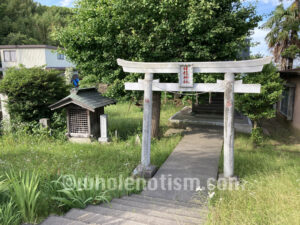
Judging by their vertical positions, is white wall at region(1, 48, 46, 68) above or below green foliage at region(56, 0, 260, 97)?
above

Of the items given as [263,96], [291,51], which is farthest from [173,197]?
[291,51]

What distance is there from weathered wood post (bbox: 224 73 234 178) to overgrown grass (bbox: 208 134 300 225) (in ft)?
1.62

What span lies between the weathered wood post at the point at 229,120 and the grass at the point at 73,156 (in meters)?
2.13

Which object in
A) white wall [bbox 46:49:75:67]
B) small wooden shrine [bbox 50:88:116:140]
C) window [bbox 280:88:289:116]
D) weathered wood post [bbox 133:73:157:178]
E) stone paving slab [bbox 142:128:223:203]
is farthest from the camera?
white wall [bbox 46:49:75:67]

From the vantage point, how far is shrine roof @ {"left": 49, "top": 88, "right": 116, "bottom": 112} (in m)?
8.56

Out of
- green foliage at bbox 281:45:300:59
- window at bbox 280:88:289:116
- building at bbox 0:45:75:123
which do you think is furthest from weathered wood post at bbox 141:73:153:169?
building at bbox 0:45:75:123

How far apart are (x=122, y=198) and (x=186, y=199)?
134 centimetres

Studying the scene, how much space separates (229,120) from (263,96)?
143 inches

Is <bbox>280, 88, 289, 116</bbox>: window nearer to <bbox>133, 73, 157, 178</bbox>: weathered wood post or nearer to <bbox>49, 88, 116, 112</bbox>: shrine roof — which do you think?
<bbox>49, 88, 116, 112</bbox>: shrine roof

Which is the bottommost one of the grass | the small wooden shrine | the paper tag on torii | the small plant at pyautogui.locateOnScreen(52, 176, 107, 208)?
the grass

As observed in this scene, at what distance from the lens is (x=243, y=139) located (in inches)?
371

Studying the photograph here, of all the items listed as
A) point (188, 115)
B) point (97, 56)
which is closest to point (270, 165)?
point (97, 56)

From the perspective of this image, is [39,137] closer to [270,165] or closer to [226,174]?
[226,174]

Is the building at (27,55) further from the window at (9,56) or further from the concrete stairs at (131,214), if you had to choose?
the concrete stairs at (131,214)
